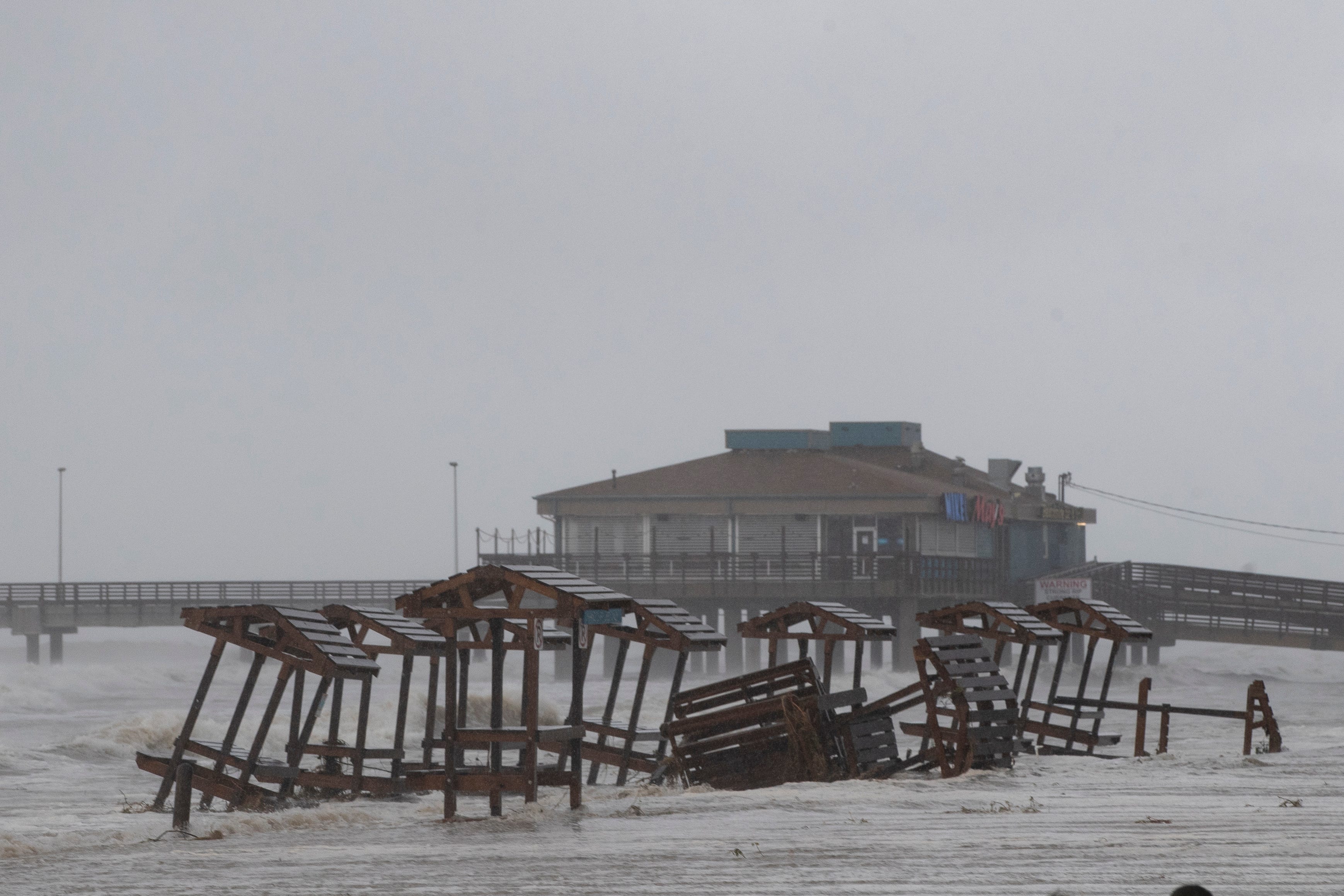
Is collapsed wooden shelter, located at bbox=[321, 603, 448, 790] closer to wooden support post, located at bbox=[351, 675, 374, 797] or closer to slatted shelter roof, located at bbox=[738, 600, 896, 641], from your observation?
wooden support post, located at bbox=[351, 675, 374, 797]

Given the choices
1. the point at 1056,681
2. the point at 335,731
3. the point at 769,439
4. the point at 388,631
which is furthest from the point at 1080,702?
the point at 769,439

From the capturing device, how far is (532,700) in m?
14.4

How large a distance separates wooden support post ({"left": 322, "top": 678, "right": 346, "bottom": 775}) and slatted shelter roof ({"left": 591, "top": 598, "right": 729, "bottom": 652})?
2865mm

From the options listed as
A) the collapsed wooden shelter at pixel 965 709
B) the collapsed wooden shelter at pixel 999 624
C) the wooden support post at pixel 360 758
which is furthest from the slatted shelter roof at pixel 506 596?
the collapsed wooden shelter at pixel 999 624

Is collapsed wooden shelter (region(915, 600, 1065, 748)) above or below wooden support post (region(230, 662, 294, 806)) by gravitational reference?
above

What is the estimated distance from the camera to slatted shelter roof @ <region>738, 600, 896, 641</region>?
19.3 meters

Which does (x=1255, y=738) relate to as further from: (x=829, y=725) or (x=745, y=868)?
(x=745, y=868)

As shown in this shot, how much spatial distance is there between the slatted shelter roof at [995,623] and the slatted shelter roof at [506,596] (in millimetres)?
7315

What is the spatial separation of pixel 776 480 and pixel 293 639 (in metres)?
37.8

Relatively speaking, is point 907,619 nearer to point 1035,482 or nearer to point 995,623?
point 1035,482

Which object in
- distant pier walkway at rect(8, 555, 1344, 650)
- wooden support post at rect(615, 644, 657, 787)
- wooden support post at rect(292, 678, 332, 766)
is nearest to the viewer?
wooden support post at rect(292, 678, 332, 766)

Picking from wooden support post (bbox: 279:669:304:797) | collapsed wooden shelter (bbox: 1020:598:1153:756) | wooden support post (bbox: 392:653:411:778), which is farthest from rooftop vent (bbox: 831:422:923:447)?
wooden support post (bbox: 279:669:304:797)

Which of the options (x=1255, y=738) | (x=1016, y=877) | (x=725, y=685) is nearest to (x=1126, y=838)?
(x=1016, y=877)

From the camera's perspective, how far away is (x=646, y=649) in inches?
726
